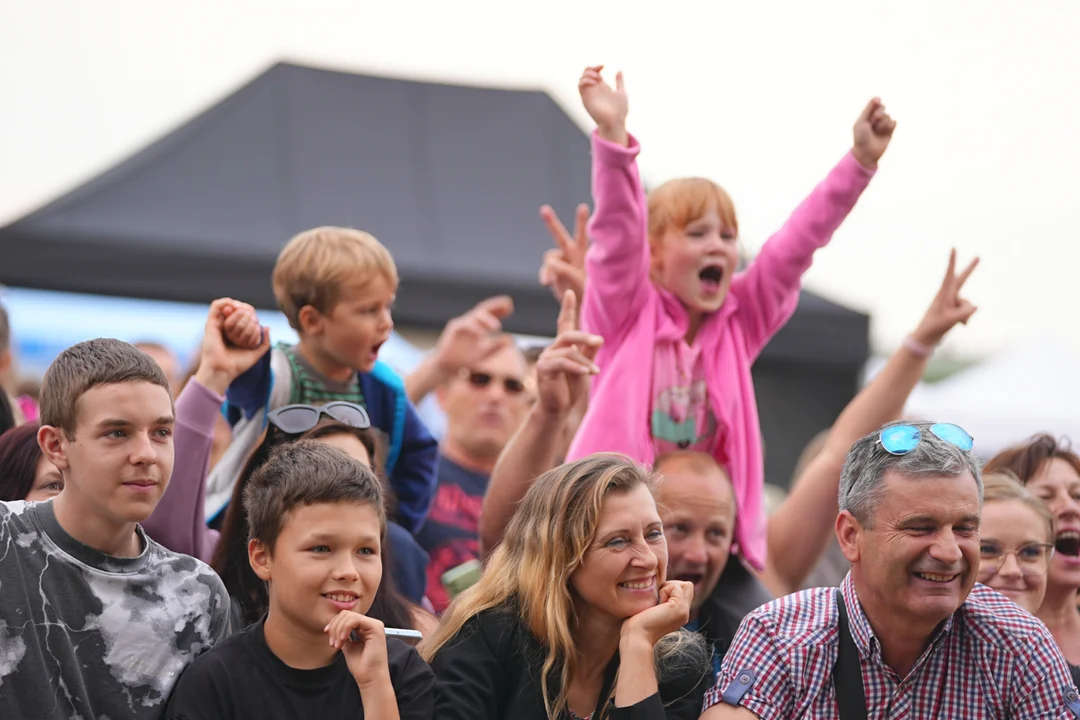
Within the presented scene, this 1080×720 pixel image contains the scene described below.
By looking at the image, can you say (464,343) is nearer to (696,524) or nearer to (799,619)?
(696,524)

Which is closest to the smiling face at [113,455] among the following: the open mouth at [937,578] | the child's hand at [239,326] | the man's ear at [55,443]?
the man's ear at [55,443]

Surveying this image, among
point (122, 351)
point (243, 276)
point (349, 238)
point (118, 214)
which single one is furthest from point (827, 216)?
point (118, 214)

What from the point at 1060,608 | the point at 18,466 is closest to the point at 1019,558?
the point at 1060,608

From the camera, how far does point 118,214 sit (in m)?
6.95

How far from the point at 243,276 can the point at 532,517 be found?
4.22 metres

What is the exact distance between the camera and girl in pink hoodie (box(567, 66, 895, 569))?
13.0 feet

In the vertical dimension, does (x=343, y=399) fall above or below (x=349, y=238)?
below

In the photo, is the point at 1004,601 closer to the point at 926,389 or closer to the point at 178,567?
the point at 178,567

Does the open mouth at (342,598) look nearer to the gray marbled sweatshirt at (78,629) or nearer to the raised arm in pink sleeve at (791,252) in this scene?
the gray marbled sweatshirt at (78,629)

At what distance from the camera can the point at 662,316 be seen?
13.6ft

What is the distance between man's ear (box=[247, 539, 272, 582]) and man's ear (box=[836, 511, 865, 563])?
4.18 ft

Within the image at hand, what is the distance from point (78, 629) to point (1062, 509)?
2.95 meters

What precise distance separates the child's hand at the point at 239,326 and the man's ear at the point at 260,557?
0.78 metres

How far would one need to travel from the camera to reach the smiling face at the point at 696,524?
145 inches
